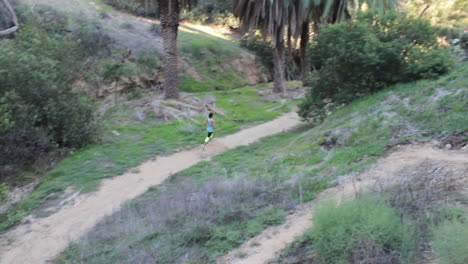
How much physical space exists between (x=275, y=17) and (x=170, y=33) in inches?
278

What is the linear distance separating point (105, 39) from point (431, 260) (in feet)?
79.1

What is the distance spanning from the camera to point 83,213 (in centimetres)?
978

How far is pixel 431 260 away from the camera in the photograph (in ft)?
13.5

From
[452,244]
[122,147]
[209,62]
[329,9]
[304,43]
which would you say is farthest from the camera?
[209,62]

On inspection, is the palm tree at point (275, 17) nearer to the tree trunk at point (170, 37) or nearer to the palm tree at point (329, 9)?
the palm tree at point (329, 9)

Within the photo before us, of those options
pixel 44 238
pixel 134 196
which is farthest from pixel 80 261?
pixel 134 196

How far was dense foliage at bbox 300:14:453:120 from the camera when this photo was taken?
1244 cm

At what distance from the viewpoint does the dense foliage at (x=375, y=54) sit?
1244 centimetres

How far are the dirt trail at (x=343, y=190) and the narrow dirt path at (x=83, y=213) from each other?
15.8 feet

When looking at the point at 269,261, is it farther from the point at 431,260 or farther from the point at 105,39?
the point at 105,39

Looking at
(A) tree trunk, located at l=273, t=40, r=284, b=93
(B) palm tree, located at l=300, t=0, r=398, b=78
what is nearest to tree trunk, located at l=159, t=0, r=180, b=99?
(A) tree trunk, located at l=273, t=40, r=284, b=93

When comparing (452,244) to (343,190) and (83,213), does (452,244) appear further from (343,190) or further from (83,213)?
(83,213)

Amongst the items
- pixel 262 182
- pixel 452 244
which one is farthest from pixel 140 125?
pixel 452 244

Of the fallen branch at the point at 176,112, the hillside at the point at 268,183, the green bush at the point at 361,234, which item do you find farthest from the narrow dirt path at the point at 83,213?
the green bush at the point at 361,234
